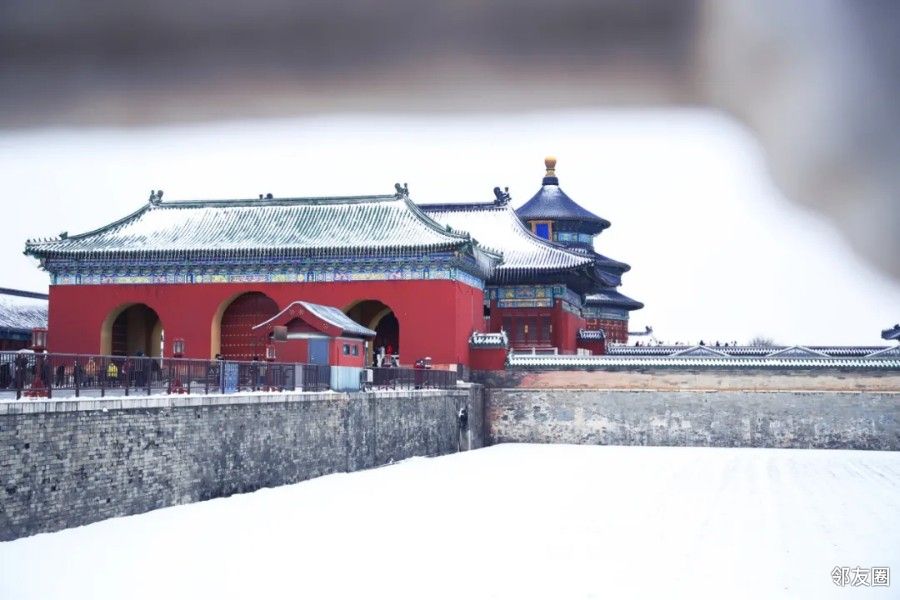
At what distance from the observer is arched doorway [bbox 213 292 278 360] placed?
33.4 m

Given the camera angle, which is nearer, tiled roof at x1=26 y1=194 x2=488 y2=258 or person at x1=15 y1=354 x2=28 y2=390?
person at x1=15 y1=354 x2=28 y2=390

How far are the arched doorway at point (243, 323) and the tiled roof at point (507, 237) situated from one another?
23.5 ft

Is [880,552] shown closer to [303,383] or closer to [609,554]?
[609,554]

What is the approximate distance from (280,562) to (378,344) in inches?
930

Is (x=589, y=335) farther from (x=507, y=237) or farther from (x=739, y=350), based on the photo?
(x=739, y=350)

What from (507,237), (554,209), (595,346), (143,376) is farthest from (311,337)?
(554,209)

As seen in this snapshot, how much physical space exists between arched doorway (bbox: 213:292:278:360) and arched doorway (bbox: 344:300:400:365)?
2522mm

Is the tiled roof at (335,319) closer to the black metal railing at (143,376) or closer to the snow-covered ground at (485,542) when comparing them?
the black metal railing at (143,376)

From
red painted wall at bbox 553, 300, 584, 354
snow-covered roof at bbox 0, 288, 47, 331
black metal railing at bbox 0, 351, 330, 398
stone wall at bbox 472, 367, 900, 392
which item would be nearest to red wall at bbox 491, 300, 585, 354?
red painted wall at bbox 553, 300, 584, 354

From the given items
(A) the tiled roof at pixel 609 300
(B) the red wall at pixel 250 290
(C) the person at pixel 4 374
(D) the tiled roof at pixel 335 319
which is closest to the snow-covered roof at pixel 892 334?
(A) the tiled roof at pixel 609 300

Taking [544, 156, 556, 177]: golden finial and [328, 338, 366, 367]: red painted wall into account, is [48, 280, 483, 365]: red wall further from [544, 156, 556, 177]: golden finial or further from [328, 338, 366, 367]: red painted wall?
[544, 156, 556, 177]: golden finial

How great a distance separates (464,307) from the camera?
33.0m

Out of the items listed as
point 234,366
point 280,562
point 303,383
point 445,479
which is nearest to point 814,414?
point 445,479

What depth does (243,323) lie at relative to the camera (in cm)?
3353
